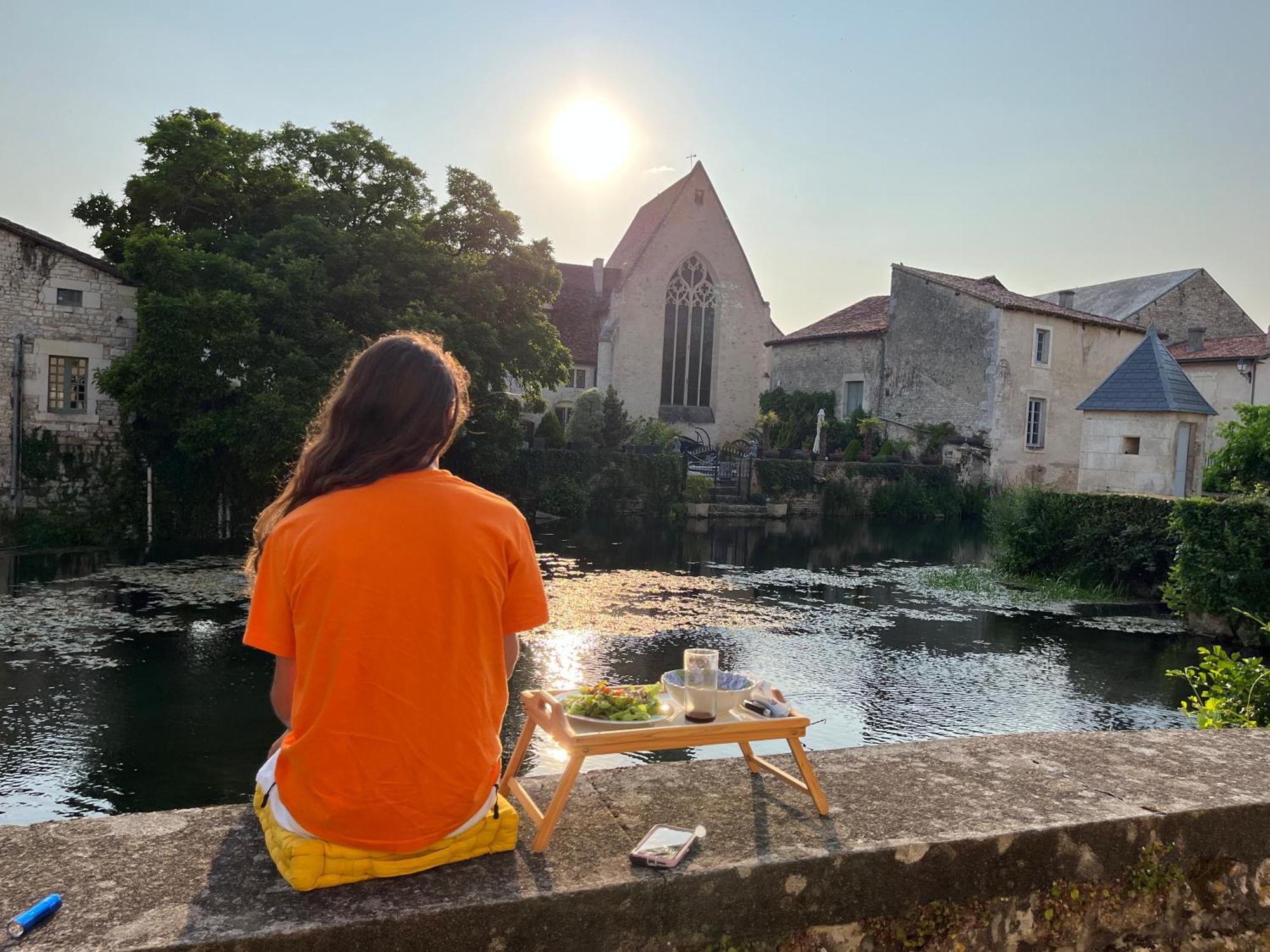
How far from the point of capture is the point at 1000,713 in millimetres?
8688

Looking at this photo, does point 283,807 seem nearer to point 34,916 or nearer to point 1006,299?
point 34,916

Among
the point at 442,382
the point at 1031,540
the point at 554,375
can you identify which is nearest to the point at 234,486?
the point at 554,375

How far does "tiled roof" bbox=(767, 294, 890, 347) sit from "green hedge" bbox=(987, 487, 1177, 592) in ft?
66.5

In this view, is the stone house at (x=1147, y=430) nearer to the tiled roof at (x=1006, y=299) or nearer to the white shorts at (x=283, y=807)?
the tiled roof at (x=1006, y=299)

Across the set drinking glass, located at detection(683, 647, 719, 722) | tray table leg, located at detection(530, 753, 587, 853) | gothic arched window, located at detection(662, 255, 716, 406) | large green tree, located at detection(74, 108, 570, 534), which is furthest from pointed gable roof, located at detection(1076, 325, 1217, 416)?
gothic arched window, located at detection(662, 255, 716, 406)

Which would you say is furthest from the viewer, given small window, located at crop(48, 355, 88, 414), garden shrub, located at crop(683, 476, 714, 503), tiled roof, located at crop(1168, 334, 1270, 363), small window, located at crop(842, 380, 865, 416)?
small window, located at crop(842, 380, 865, 416)

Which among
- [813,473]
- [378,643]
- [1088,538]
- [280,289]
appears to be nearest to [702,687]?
[378,643]

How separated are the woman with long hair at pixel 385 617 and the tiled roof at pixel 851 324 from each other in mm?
35459

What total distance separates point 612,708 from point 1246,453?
2059 centimetres

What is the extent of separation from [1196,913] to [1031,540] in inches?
581

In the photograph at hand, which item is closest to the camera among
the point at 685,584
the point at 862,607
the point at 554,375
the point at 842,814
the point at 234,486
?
the point at 842,814

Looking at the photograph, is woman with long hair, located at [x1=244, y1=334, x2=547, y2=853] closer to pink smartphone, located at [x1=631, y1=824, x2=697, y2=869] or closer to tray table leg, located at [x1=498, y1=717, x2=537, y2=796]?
pink smartphone, located at [x1=631, y1=824, x2=697, y2=869]

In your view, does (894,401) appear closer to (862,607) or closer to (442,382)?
(862,607)

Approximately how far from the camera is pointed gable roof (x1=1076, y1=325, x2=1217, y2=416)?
1825 cm
